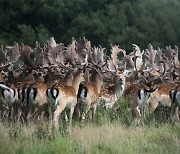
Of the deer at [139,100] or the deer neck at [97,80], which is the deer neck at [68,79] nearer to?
the deer neck at [97,80]

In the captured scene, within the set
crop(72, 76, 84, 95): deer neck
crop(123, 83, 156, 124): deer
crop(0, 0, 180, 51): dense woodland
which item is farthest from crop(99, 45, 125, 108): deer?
crop(0, 0, 180, 51): dense woodland

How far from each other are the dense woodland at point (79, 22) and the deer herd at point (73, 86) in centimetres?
1517

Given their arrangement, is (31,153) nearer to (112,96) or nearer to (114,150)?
(114,150)

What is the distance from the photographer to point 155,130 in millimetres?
10141

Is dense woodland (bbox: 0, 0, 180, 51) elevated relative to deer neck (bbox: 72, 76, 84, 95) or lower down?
elevated

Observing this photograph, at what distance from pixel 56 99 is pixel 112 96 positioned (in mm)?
2575

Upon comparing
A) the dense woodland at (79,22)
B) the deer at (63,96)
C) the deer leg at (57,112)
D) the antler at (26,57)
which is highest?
the dense woodland at (79,22)

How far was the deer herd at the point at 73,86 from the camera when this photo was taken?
11008mm

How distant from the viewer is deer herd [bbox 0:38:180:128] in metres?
11.0

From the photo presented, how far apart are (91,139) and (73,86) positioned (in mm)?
2540

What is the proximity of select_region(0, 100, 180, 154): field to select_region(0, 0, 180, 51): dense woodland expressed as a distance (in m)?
18.4

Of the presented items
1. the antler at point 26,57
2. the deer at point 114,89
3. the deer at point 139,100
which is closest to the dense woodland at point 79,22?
the deer at point 114,89

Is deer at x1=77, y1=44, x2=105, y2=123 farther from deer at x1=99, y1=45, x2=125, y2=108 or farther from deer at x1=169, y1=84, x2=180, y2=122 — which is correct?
deer at x1=169, y1=84, x2=180, y2=122

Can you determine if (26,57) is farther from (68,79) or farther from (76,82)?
(76,82)
